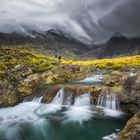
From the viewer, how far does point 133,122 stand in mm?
35656

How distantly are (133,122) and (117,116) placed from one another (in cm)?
1654

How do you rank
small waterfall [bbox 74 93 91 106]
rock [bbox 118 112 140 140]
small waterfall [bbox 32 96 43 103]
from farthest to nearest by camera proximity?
small waterfall [bbox 32 96 43 103]
small waterfall [bbox 74 93 91 106]
rock [bbox 118 112 140 140]

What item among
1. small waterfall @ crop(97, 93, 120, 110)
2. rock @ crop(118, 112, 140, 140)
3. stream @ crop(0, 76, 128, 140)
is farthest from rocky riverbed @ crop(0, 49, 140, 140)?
stream @ crop(0, 76, 128, 140)

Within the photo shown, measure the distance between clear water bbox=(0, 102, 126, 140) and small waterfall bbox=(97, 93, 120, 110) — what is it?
169 centimetres

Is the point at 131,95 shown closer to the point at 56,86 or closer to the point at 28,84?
the point at 56,86

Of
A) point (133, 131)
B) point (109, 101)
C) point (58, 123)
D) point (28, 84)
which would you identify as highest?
point (28, 84)

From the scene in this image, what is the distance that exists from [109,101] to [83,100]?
602cm

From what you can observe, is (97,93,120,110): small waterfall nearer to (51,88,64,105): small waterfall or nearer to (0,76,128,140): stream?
(0,76,128,140): stream

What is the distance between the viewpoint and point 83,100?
6056 cm

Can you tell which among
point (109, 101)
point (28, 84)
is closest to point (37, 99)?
point (28, 84)

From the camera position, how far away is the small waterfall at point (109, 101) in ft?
185

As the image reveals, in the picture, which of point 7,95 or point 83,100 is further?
point 7,95

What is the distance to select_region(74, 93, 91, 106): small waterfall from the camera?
59938mm

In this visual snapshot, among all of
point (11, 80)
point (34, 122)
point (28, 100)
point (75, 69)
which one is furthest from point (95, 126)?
point (75, 69)
